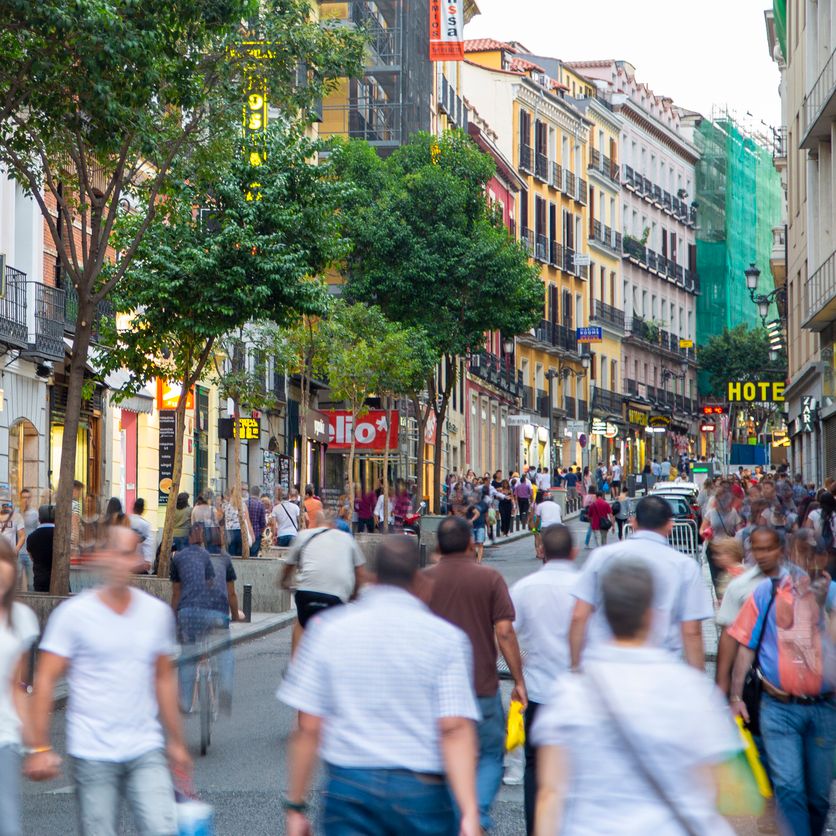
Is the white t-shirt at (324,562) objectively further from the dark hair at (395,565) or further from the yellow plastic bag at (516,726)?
the dark hair at (395,565)

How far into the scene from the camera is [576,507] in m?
58.6

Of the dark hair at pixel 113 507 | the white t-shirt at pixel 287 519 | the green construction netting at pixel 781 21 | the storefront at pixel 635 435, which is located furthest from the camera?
the storefront at pixel 635 435

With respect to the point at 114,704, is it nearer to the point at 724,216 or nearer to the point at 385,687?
the point at 385,687

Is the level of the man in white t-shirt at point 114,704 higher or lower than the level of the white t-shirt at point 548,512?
lower

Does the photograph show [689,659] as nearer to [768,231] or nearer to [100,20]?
[100,20]

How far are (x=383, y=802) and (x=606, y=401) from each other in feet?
262

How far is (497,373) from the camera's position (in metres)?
71.6

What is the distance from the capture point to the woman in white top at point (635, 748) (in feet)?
14.7

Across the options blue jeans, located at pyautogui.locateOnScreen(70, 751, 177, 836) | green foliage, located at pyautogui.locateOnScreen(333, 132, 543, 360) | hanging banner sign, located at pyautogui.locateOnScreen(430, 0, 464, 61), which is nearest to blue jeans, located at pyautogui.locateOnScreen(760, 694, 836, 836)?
blue jeans, located at pyautogui.locateOnScreen(70, 751, 177, 836)

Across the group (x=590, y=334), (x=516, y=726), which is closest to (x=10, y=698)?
(x=516, y=726)

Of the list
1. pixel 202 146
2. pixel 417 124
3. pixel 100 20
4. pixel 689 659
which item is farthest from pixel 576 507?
pixel 689 659

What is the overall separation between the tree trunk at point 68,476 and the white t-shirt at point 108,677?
1146 centimetres

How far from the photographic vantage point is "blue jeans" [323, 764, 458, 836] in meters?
5.21

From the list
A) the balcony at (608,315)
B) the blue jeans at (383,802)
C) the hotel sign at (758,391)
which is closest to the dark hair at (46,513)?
the blue jeans at (383,802)
